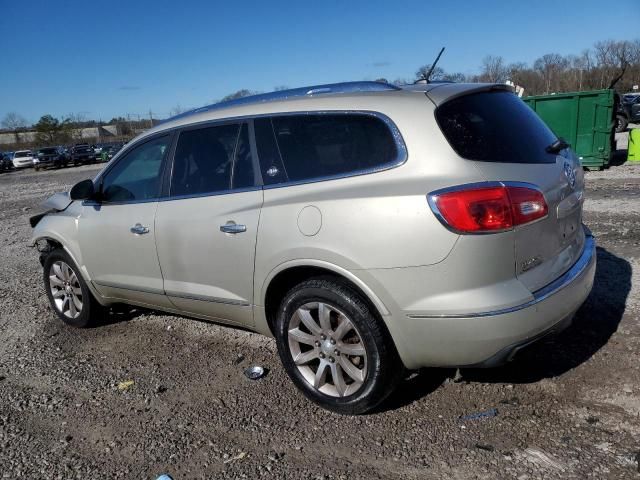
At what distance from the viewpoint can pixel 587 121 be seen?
1388 centimetres

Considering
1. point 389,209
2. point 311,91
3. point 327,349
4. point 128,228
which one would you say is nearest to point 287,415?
point 327,349

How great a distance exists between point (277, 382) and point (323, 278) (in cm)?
101

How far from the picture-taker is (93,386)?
381cm

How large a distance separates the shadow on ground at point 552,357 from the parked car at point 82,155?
138 feet

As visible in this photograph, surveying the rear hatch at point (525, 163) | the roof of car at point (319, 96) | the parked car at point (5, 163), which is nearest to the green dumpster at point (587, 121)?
the rear hatch at point (525, 163)

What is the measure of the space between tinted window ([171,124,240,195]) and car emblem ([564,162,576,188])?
2.04m

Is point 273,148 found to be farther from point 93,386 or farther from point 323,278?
point 93,386

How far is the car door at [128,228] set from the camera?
3.97 metres

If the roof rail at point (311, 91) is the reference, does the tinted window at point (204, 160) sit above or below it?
below

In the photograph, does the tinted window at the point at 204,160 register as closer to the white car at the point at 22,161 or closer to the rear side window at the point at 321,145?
the rear side window at the point at 321,145

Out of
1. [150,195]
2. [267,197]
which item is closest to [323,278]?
[267,197]

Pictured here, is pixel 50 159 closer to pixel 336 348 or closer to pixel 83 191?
pixel 83 191

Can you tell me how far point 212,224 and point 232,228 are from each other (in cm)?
20

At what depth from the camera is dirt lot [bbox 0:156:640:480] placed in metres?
2.67
